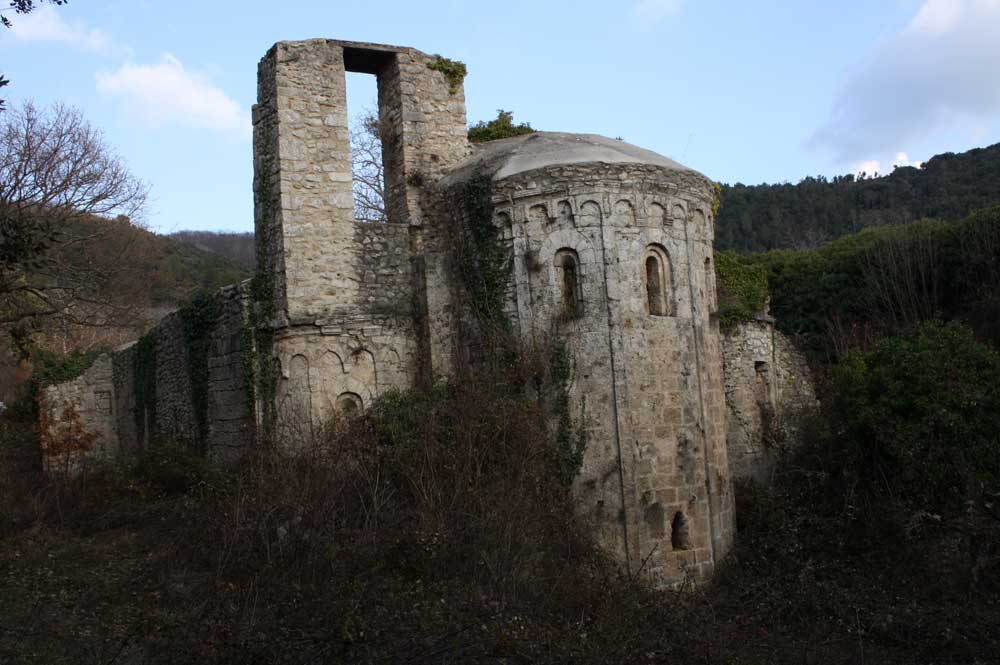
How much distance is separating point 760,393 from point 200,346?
9400mm

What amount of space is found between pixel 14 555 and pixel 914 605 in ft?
32.9

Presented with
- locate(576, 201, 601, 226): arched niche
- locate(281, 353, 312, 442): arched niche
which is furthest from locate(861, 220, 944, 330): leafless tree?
locate(281, 353, 312, 442): arched niche

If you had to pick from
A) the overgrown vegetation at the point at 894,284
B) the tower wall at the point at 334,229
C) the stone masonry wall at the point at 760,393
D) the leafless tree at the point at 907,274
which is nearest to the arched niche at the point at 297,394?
the tower wall at the point at 334,229

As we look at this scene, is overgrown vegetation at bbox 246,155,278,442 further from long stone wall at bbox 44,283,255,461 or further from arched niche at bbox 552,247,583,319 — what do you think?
arched niche at bbox 552,247,583,319

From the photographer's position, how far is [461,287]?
40.0 ft

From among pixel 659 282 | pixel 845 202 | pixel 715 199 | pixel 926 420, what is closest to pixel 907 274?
pixel 715 199

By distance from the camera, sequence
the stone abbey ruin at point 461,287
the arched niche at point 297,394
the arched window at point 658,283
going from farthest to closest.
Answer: the arched window at point 658,283
the arched niche at point 297,394
the stone abbey ruin at point 461,287

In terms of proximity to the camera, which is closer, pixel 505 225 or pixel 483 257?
pixel 505 225

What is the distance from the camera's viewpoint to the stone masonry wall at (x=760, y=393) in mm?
15219

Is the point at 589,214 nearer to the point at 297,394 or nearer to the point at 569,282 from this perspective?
the point at 569,282

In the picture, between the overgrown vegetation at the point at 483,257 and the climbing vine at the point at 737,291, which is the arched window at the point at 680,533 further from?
the climbing vine at the point at 737,291

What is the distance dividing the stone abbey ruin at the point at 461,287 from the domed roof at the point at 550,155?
1.7 inches

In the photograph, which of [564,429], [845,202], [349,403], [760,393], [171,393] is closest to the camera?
[564,429]

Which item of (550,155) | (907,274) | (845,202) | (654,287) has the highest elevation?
(845,202)
